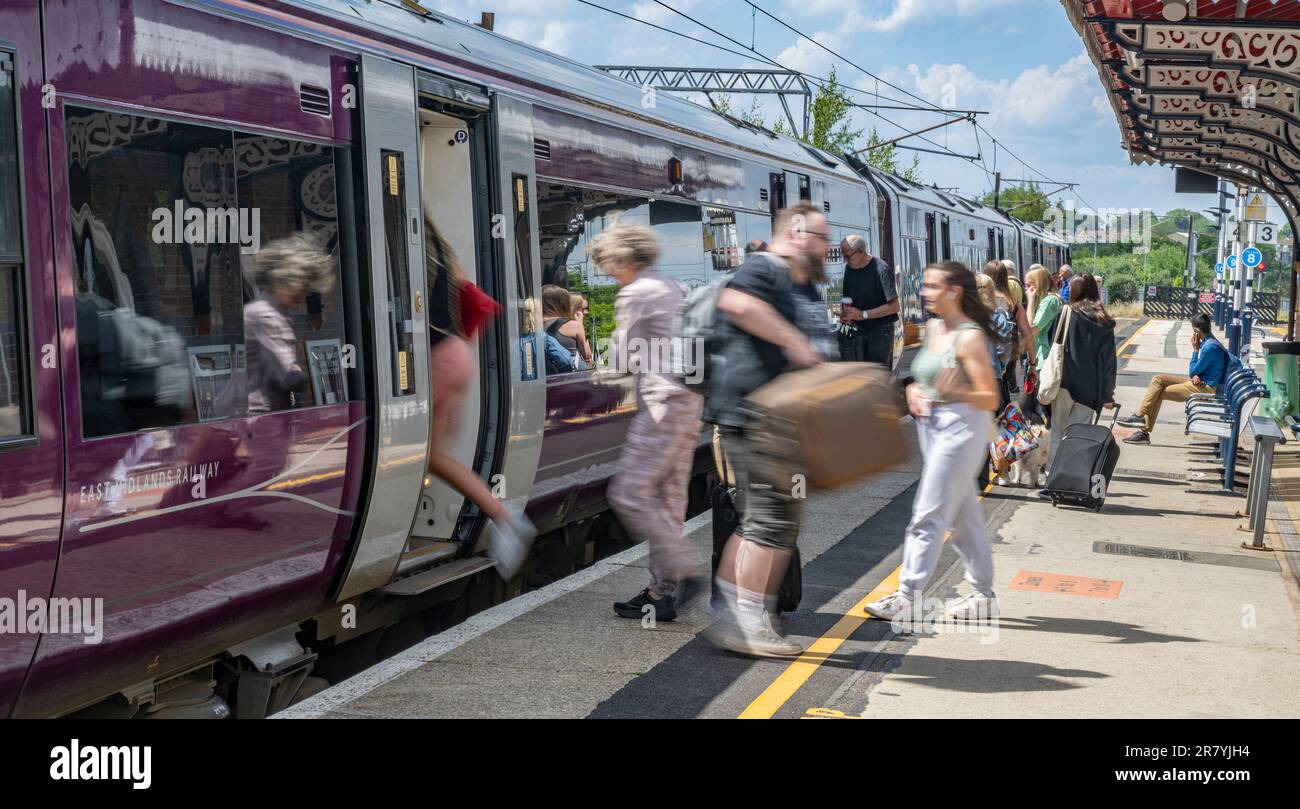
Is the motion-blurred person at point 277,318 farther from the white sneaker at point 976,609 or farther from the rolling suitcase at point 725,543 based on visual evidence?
the white sneaker at point 976,609

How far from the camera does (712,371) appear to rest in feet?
A: 18.2

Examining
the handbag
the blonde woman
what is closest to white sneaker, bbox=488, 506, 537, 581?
the handbag

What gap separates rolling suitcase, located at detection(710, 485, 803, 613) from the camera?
20.1 feet

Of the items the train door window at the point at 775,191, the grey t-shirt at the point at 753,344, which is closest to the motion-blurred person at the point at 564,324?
the grey t-shirt at the point at 753,344

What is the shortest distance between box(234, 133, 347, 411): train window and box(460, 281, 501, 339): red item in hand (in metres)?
1.13

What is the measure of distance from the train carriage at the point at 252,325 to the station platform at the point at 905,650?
0.56 m

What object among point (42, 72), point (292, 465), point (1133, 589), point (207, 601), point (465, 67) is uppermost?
point (465, 67)

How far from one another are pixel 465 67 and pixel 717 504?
8.44 feet

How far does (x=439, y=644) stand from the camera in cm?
580

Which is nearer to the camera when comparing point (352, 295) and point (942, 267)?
point (352, 295)

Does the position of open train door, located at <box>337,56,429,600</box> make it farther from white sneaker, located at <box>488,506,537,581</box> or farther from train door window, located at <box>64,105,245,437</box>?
train door window, located at <box>64,105,245,437</box>

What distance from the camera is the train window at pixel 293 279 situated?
5.17 metres
